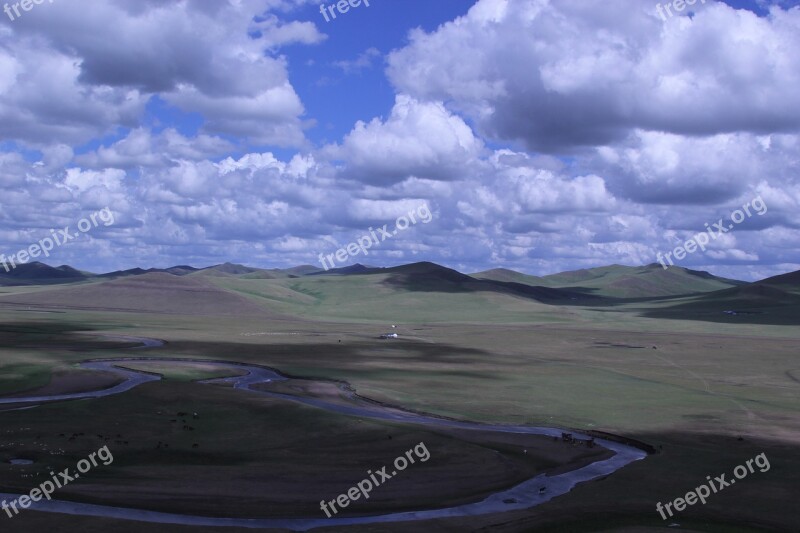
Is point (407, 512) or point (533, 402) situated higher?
point (533, 402)

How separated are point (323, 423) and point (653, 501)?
85.8 ft

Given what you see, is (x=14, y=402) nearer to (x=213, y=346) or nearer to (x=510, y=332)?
(x=213, y=346)

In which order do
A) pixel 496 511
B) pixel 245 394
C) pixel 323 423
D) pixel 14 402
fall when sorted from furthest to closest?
pixel 245 394, pixel 14 402, pixel 323 423, pixel 496 511

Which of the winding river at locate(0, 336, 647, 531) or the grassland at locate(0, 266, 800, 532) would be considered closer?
the winding river at locate(0, 336, 647, 531)

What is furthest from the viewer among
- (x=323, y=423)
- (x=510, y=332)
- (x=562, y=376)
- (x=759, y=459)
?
(x=510, y=332)

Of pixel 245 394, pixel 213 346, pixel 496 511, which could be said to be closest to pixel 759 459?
pixel 496 511

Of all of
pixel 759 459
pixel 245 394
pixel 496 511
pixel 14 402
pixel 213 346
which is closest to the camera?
pixel 496 511

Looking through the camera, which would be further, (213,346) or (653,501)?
(213,346)

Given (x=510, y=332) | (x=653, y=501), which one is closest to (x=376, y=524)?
(x=653, y=501)

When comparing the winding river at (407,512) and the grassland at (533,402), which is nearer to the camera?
the winding river at (407,512)

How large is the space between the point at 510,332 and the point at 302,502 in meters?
154

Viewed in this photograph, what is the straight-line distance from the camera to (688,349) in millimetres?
145000

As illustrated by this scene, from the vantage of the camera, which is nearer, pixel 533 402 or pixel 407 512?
pixel 407 512

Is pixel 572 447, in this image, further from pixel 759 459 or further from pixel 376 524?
pixel 376 524
